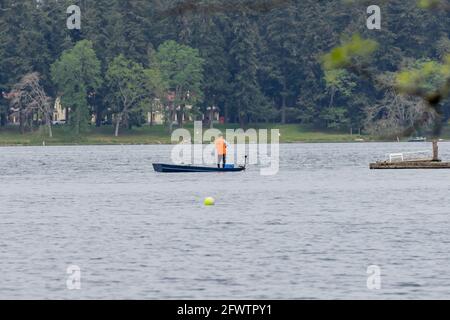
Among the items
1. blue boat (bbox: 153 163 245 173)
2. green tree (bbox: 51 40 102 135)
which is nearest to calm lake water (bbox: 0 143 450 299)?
blue boat (bbox: 153 163 245 173)

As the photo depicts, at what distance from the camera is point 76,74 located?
197500mm

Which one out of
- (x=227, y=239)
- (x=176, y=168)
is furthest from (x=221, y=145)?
(x=227, y=239)

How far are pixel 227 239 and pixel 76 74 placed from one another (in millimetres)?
154948

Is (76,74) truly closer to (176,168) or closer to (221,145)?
(176,168)

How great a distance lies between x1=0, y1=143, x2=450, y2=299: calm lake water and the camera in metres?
31.7

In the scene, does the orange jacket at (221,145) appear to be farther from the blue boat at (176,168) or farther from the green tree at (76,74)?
the green tree at (76,74)

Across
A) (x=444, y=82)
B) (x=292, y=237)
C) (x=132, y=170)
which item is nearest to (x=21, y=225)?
(x=292, y=237)

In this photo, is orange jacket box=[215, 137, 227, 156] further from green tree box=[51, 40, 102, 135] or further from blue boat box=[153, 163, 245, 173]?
green tree box=[51, 40, 102, 135]

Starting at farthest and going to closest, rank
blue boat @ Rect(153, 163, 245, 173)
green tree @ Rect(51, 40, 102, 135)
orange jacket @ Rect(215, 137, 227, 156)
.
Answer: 1. green tree @ Rect(51, 40, 102, 135)
2. blue boat @ Rect(153, 163, 245, 173)
3. orange jacket @ Rect(215, 137, 227, 156)

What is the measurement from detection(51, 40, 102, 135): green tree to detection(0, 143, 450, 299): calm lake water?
343 feet

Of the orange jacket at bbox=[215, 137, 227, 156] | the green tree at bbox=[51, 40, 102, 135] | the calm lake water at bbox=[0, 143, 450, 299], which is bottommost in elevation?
the calm lake water at bbox=[0, 143, 450, 299]

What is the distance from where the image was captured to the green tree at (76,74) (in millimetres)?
196000

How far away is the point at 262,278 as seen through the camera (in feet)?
110

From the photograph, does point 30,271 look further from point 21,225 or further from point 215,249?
point 21,225
